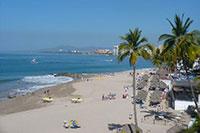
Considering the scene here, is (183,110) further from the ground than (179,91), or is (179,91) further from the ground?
(179,91)

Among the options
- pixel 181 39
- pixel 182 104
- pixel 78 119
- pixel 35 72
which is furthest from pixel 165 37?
pixel 35 72

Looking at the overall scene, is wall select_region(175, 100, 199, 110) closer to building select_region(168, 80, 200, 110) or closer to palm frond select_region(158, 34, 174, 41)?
building select_region(168, 80, 200, 110)

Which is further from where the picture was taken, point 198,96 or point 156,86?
point 156,86

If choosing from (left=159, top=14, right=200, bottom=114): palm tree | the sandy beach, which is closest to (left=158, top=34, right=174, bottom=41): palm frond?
(left=159, top=14, right=200, bottom=114): palm tree

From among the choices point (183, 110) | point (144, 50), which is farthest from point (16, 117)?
point (183, 110)

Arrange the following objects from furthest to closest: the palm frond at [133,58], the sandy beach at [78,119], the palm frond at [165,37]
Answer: the sandy beach at [78,119] < the palm frond at [165,37] < the palm frond at [133,58]

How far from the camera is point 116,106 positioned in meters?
20.1

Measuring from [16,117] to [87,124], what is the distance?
679 centimetres

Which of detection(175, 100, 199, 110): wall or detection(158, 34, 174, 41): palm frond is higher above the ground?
detection(158, 34, 174, 41): palm frond

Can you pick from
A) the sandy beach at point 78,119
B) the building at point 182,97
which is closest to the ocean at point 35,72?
the sandy beach at point 78,119

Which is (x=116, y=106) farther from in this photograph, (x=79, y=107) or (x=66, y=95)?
(x=66, y=95)

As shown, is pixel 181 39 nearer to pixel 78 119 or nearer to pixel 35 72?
pixel 78 119

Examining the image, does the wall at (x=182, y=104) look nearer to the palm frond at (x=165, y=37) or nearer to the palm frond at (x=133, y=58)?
the palm frond at (x=165, y=37)

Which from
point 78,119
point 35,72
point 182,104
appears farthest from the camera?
point 35,72
